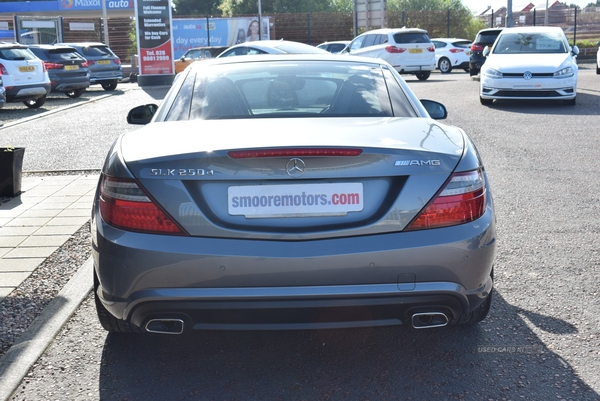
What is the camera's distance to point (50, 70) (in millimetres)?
22500

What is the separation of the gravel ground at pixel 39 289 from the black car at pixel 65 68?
1710 cm

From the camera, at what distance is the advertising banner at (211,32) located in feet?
153

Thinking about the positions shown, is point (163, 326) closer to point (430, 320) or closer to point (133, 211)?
point (133, 211)

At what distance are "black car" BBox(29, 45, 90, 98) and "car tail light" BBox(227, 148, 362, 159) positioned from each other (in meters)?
20.1

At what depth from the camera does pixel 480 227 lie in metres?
3.38

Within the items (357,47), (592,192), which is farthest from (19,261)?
(357,47)

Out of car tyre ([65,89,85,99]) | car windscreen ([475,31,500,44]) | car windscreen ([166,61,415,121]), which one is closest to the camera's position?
car windscreen ([166,61,415,121])

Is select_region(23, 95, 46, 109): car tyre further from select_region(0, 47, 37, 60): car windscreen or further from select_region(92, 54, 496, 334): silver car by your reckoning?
select_region(92, 54, 496, 334): silver car

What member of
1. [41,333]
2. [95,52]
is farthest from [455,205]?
[95,52]

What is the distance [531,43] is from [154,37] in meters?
14.0

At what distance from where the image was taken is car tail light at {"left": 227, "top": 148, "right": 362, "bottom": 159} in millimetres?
3197

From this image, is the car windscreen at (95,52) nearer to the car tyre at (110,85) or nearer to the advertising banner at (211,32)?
the car tyre at (110,85)

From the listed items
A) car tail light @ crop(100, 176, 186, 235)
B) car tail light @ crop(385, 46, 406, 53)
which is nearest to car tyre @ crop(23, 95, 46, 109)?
car tail light @ crop(385, 46, 406, 53)

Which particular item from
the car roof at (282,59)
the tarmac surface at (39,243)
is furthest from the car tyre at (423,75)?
the car roof at (282,59)
